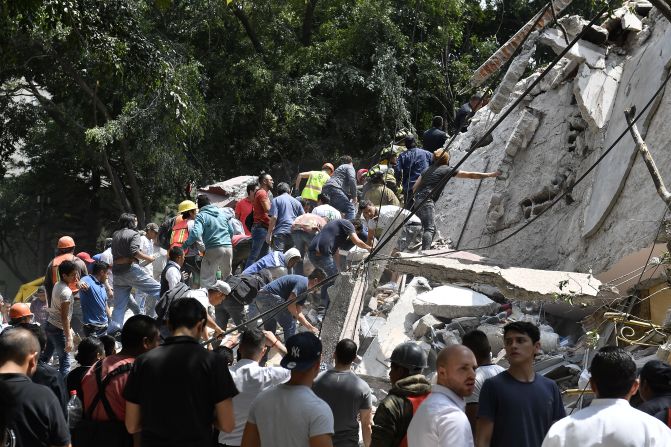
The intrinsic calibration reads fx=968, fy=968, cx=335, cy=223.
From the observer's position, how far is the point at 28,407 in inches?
168

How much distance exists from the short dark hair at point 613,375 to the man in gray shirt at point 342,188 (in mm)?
9039

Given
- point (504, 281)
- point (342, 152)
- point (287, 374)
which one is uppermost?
point (287, 374)

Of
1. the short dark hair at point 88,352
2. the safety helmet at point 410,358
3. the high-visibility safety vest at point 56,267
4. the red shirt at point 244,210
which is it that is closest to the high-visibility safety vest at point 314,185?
Answer: the red shirt at point 244,210

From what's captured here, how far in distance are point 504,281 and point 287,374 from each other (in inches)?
150

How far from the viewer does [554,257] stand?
1098 cm

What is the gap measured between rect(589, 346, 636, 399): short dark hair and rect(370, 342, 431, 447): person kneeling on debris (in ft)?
3.40

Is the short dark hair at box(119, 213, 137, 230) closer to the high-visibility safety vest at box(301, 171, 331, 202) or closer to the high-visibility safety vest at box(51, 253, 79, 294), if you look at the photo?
the high-visibility safety vest at box(51, 253, 79, 294)

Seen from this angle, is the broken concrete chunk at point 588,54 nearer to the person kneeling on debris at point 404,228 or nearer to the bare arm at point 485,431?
the person kneeling on debris at point 404,228

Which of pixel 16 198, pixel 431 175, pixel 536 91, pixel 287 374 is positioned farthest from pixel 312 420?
pixel 16 198

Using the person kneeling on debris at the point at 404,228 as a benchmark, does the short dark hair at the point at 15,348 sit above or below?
above

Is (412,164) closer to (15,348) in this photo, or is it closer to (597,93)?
(597,93)

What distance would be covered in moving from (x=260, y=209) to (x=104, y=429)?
742cm

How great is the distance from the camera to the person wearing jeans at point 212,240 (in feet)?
36.2

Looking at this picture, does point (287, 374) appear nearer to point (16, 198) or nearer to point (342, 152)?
point (342, 152)
